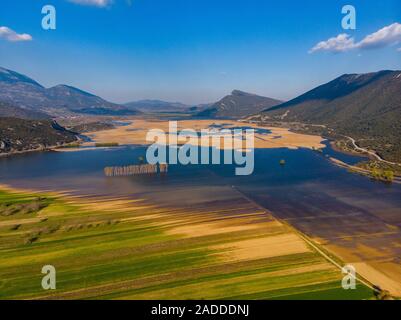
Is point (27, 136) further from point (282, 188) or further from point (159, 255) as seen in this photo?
point (159, 255)

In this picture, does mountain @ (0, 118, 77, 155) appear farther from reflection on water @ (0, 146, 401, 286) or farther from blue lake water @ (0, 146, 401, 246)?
blue lake water @ (0, 146, 401, 246)

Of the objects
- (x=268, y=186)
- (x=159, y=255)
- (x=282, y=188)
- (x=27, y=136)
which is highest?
(x=27, y=136)

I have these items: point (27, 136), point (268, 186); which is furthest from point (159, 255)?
point (27, 136)

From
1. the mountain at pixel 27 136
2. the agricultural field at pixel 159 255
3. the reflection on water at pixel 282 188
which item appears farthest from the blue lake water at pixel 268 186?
the mountain at pixel 27 136

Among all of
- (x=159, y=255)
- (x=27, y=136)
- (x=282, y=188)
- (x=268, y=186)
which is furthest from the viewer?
(x=27, y=136)

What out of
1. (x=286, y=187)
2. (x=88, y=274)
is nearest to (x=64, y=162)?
(x=286, y=187)
